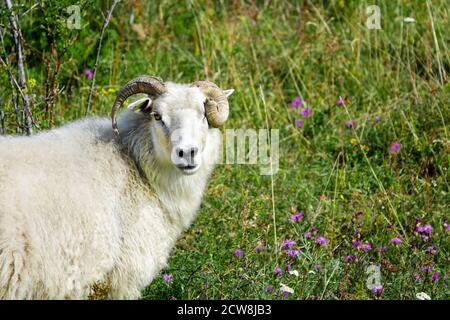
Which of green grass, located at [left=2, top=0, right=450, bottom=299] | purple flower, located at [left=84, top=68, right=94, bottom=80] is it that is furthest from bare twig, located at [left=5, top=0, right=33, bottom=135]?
purple flower, located at [left=84, top=68, right=94, bottom=80]

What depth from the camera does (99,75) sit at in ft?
25.2

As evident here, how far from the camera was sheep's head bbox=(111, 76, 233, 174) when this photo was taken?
16.3 feet

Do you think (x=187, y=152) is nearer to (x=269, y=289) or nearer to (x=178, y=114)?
(x=178, y=114)

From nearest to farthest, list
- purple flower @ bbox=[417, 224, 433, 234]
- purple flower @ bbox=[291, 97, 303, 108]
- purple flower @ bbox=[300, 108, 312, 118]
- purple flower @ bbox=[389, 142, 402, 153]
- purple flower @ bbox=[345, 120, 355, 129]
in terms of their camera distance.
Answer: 1. purple flower @ bbox=[417, 224, 433, 234]
2. purple flower @ bbox=[389, 142, 402, 153]
3. purple flower @ bbox=[345, 120, 355, 129]
4. purple flower @ bbox=[300, 108, 312, 118]
5. purple flower @ bbox=[291, 97, 303, 108]

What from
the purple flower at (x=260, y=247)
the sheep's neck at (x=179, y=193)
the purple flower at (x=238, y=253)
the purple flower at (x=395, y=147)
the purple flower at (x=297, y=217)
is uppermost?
the sheep's neck at (x=179, y=193)

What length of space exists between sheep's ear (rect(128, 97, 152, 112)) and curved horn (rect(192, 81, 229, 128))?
35 centimetres

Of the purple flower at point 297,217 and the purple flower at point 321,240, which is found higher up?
the purple flower at point 321,240

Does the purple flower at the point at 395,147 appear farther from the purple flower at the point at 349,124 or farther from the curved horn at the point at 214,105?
the curved horn at the point at 214,105

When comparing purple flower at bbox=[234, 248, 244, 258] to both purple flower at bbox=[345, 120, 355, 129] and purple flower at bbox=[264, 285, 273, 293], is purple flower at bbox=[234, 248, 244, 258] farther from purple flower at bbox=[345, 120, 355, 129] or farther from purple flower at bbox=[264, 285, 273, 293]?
purple flower at bbox=[345, 120, 355, 129]

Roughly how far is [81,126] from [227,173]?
1851mm

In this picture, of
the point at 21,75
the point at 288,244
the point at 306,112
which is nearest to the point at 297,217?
the point at 288,244

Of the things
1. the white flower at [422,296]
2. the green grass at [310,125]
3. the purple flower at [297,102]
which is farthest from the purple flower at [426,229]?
the purple flower at [297,102]

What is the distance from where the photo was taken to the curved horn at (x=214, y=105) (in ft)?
17.4
